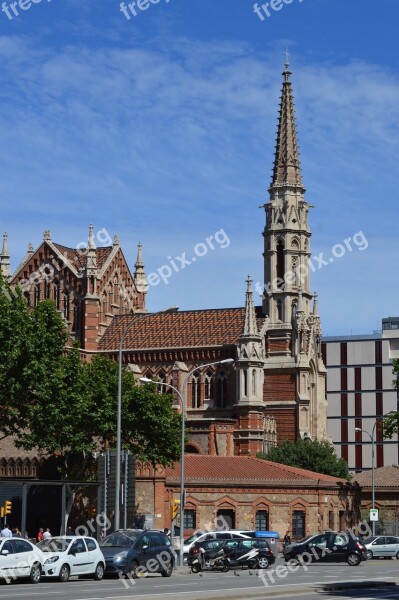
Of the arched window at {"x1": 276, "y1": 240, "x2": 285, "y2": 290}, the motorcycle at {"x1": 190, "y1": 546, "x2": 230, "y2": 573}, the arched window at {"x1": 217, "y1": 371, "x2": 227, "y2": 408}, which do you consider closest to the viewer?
the motorcycle at {"x1": 190, "y1": 546, "x2": 230, "y2": 573}

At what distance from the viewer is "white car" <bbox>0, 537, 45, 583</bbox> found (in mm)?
34688

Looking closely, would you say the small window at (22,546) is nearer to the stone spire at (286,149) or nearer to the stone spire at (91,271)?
the stone spire at (91,271)

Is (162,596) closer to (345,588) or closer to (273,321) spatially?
(345,588)

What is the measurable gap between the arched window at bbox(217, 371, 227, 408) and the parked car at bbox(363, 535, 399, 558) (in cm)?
3685

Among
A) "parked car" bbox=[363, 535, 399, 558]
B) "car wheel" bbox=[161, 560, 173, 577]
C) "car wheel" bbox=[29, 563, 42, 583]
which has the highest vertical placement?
"car wheel" bbox=[29, 563, 42, 583]

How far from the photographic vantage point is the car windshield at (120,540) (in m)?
39.6

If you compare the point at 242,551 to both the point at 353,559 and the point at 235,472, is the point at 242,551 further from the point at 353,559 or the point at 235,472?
the point at 235,472

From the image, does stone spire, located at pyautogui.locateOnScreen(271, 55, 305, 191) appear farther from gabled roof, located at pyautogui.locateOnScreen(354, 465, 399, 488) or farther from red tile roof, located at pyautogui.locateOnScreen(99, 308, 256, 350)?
gabled roof, located at pyautogui.locateOnScreen(354, 465, 399, 488)

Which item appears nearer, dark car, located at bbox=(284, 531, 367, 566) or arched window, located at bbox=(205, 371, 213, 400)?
dark car, located at bbox=(284, 531, 367, 566)

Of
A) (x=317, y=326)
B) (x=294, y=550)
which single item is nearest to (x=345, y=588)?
(x=294, y=550)

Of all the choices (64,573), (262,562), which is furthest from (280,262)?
(64,573)

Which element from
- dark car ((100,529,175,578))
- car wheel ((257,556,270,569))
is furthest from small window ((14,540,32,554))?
car wheel ((257,556,270,569))

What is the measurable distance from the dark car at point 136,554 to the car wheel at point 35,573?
3581 millimetres

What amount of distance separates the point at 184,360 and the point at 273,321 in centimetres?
883
